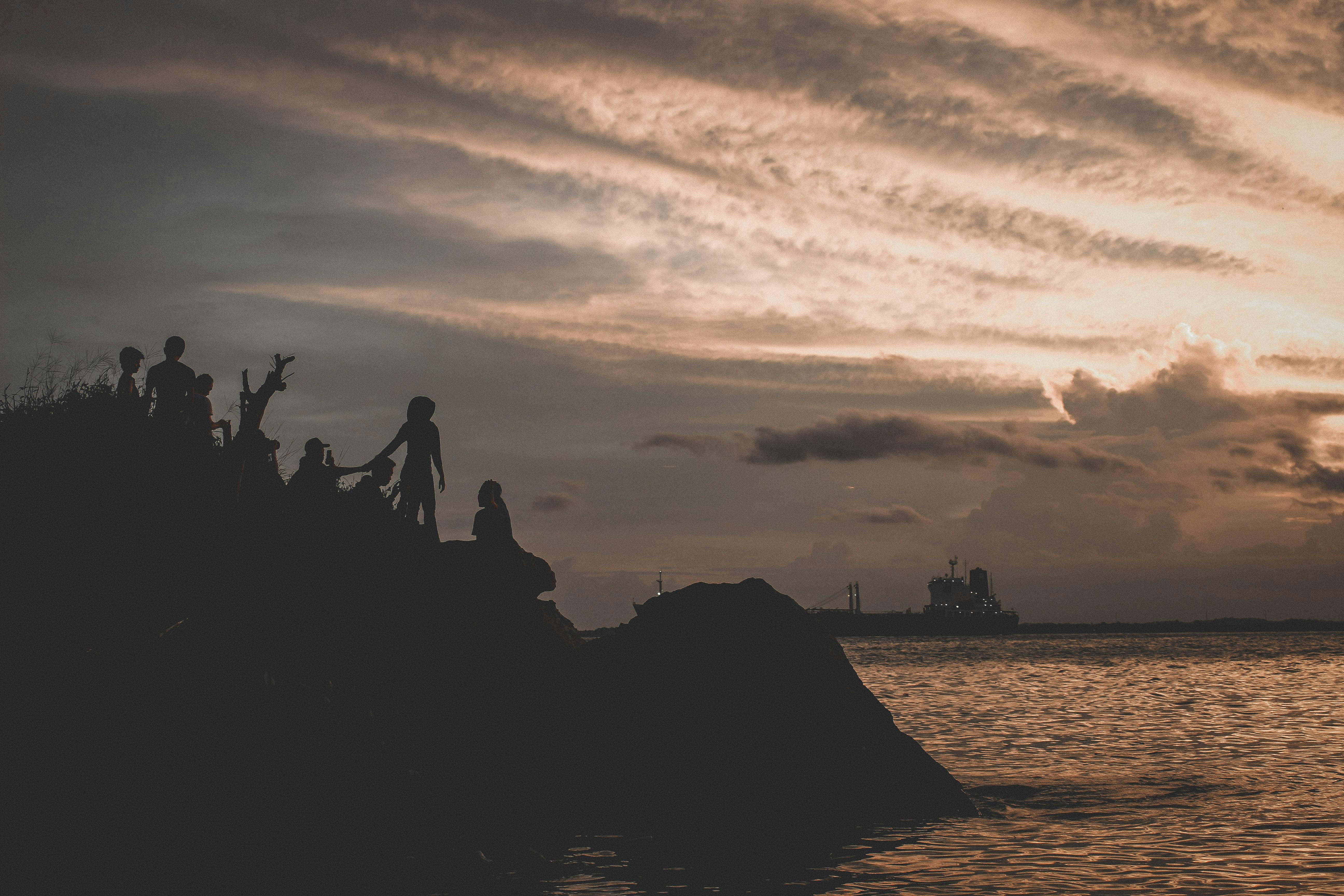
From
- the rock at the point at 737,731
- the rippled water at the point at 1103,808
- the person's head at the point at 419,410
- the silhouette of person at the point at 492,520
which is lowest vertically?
the rippled water at the point at 1103,808

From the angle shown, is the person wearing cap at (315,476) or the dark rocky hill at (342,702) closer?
the dark rocky hill at (342,702)

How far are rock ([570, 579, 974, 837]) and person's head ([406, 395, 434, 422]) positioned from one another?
5.02 m

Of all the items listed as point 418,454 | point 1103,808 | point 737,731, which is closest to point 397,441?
point 418,454

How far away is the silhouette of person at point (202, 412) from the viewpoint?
14469 millimetres

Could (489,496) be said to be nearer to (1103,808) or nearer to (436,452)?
(436,452)

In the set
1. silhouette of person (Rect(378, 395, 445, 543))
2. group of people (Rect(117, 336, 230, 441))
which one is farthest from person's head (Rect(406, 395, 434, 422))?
group of people (Rect(117, 336, 230, 441))

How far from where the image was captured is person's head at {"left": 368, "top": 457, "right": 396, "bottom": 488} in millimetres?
15797

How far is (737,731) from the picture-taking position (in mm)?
15086

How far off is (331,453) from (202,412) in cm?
270

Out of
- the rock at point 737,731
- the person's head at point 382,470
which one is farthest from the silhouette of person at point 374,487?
the rock at point 737,731

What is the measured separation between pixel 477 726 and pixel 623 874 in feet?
13.2

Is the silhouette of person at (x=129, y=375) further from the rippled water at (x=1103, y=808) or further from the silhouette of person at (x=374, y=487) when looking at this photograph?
the rippled water at (x=1103, y=808)

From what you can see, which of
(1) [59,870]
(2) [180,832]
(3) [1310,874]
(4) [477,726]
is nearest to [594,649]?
(4) [477,726]

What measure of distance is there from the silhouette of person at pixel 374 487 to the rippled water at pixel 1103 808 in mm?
6713
